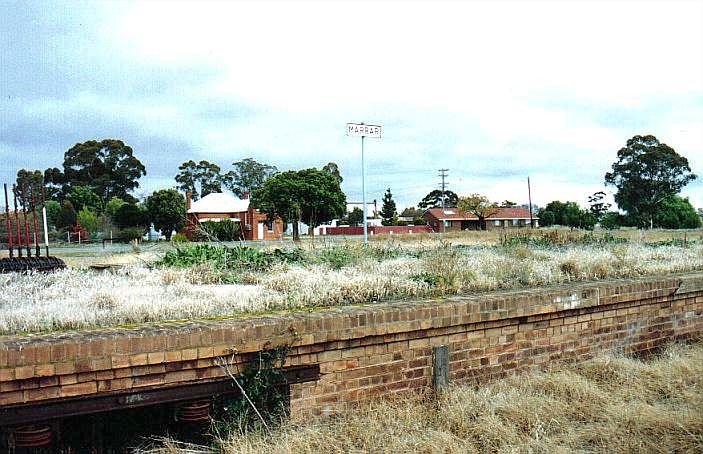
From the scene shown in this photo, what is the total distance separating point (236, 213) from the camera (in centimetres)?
4991

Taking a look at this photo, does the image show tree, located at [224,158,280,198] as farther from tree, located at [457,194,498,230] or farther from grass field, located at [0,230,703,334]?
grass field, located at [0,230,703,334]

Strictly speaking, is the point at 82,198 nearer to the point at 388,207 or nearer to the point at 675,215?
the point at 388,207

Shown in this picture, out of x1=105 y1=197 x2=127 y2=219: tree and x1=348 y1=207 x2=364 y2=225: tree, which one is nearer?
x1=105 y1=197 x2=127 y2=219: tree

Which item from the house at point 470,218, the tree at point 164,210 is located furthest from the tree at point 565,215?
the tree at point 164,210

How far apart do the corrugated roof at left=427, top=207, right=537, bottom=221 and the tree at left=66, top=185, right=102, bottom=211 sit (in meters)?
31.4

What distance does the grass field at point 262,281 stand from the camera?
192 inches

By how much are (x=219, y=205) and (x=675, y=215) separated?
1441 inches

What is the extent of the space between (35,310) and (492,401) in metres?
3.46

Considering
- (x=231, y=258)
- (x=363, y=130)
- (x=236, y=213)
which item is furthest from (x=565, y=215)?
(x=231, y=258)

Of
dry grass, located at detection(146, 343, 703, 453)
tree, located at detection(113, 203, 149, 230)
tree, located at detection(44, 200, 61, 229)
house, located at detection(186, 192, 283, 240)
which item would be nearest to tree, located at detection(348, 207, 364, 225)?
house, located at detection(186, 192, 283, 240)

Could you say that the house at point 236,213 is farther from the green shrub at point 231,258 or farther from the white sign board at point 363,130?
the green shrub at point 231,258

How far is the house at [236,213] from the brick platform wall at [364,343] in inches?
1430

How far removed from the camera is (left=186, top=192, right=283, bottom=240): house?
44.8 meters

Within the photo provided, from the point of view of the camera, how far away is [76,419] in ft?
13.9
